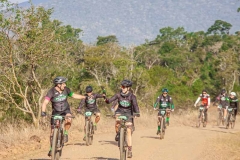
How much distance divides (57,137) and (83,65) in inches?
1195

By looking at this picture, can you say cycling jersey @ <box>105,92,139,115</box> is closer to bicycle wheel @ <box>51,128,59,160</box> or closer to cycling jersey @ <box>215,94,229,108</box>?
bicycle wheel @ <box>51,128,59,160</box>

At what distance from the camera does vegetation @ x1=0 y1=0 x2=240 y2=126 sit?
65.2 feet

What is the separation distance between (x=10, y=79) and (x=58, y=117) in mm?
10412

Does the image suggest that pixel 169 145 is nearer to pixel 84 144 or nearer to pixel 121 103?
pixel 84 144

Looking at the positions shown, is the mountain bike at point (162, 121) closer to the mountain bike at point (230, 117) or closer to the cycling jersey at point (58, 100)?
the cycling jersey at point (58, 100)

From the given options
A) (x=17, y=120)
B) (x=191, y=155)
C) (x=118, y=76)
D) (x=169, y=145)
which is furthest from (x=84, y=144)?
(x=118, y=76)

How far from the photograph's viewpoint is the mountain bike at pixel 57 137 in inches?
392

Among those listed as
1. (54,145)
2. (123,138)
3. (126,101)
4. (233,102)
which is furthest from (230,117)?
(54,145)

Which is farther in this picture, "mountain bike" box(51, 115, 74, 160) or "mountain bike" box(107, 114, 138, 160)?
"mountain bike" box(107, 114, 138, 160)

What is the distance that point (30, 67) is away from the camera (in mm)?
20516

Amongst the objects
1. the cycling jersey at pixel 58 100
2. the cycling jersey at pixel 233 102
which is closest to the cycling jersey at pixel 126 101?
the cycling jersey at pixel 58 100

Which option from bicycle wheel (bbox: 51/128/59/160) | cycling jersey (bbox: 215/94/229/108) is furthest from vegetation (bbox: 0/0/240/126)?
bicycle wheel (bbox: 51/128/59/160)

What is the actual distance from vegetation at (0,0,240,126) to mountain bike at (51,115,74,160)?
31.6 ft

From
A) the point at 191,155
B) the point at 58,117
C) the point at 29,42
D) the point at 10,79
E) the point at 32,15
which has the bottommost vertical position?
the point at 191,155
